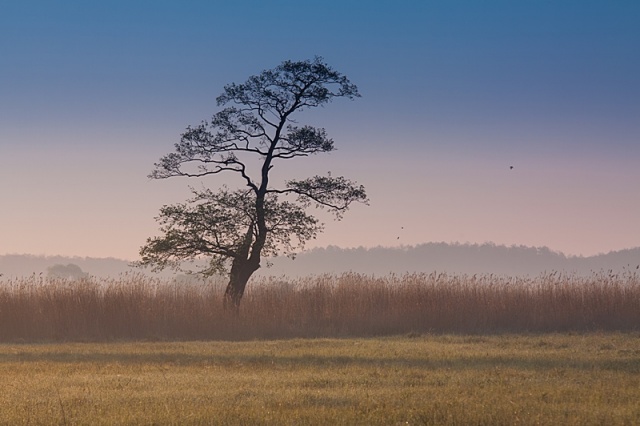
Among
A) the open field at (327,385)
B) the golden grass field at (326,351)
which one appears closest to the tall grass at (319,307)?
the golden grass field at (326,351)

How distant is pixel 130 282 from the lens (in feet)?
84.6

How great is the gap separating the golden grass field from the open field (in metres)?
0.03

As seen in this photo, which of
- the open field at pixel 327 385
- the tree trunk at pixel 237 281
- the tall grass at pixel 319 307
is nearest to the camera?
the open field at pixel 327 385

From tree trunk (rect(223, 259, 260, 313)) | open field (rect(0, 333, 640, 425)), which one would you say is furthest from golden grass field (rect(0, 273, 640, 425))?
tree trunk (rect(223, 259, 260, 313))

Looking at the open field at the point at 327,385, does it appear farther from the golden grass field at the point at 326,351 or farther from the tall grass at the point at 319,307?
the tall grass at the point at 319,307

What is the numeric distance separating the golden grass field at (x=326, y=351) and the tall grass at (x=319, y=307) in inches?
1.8

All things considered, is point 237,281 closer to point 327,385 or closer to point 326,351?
point 326,351

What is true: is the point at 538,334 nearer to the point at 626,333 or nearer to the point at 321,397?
the point at 626,333

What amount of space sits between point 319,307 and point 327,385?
46.4ft

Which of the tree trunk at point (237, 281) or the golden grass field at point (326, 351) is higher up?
the tree trunk at point (237, 281)

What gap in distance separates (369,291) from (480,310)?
335 centimetres

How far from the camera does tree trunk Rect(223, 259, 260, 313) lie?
25.7 metres

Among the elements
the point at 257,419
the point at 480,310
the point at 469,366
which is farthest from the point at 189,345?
the point at 257,419

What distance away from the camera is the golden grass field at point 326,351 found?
9.86 meters
